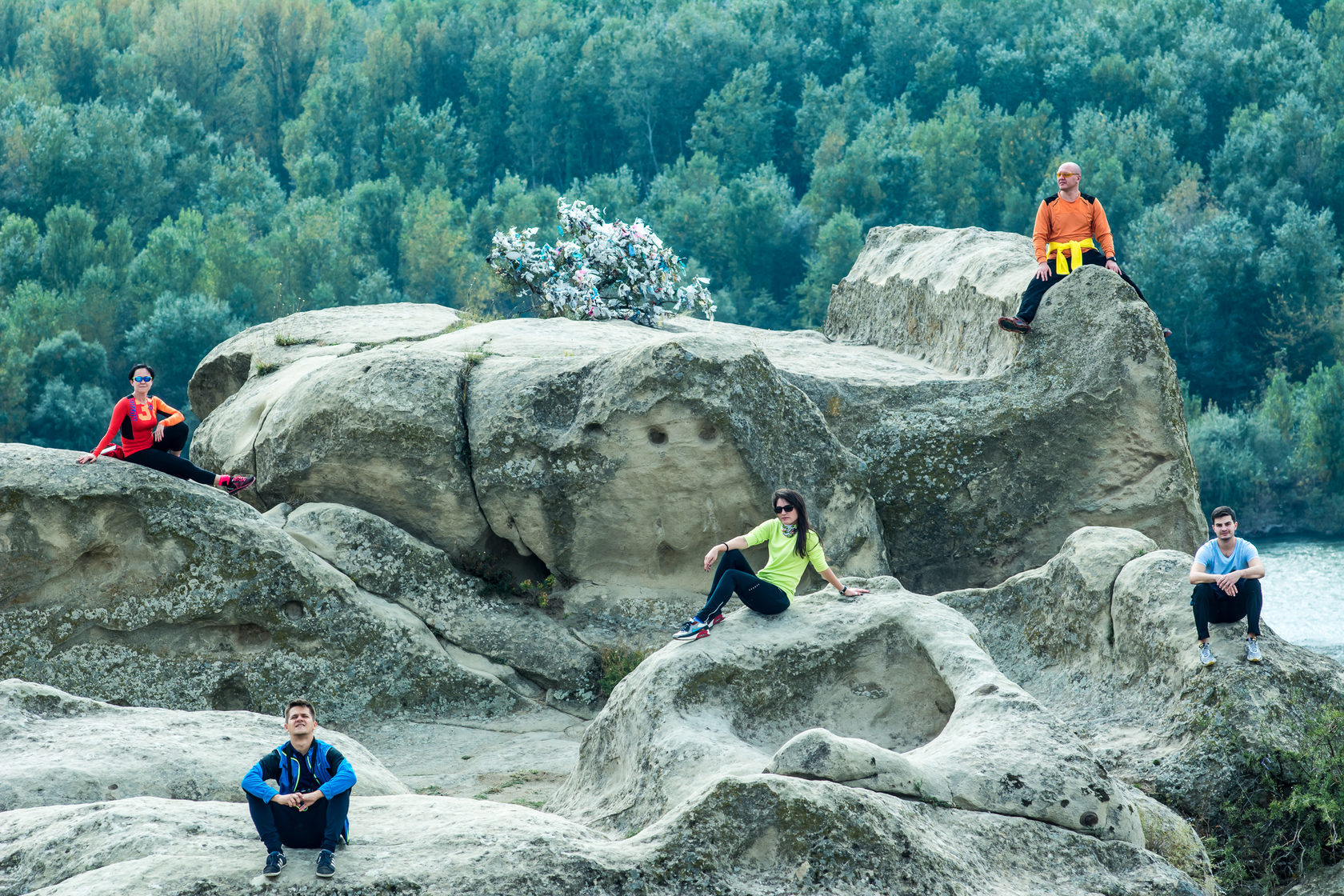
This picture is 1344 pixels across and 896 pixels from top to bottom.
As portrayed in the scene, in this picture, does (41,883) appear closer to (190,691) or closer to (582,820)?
(582,820)

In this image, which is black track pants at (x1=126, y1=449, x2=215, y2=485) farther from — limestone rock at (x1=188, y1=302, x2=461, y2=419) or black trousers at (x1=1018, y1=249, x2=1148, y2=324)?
black trousers at (x1=1018, y1=249, x2=1148, y2=324)

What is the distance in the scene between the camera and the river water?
75.1ft

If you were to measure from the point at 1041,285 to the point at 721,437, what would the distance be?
151 inches

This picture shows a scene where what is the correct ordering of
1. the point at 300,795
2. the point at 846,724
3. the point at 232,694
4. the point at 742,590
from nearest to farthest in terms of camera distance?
the point at 300,795 → the point at 846,724 → the point at 742,590 → the point at 232,694

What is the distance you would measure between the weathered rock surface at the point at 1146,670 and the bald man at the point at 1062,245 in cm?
326

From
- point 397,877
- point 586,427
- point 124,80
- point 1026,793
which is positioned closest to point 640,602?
point 586,427

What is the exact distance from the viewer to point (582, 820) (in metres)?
8.66

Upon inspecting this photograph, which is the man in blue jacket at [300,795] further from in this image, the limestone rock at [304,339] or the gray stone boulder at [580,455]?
the limestone rock at [304,339]

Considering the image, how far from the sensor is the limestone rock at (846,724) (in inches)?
298

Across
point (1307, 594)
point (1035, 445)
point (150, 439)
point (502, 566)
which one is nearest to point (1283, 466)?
point (1307, 594)

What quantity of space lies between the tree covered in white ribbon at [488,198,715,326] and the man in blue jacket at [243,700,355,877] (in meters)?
11.2

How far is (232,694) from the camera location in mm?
11695

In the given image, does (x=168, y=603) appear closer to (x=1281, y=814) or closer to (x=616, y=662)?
(x=616, y=662)

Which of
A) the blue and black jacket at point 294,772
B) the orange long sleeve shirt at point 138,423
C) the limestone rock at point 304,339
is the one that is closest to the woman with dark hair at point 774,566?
the blue and black jacket at point 294,772
